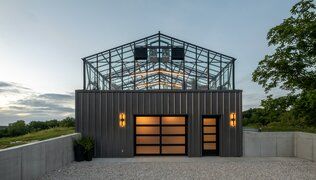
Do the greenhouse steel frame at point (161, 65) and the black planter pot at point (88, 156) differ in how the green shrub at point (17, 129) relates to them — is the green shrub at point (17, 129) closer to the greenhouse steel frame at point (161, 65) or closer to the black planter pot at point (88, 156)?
the greenhouse steel frame at point (161, 65)

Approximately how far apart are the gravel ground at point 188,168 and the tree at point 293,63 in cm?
230

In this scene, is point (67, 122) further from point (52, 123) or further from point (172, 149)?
point (172, 149)

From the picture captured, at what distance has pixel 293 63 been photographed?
1334 centimetres

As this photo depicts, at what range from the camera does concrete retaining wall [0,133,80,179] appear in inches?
269

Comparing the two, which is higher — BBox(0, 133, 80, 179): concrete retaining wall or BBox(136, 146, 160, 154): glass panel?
BBox(0, 133, 80, 179): concrete retaining wall

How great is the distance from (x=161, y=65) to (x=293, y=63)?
616 cm

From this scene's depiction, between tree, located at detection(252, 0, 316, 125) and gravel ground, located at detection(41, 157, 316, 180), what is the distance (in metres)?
2.30

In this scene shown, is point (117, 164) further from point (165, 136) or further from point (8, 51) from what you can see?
point (8, 51)

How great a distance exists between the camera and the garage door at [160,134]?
13484 millimetres

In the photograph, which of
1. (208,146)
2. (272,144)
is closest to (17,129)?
(208,146)

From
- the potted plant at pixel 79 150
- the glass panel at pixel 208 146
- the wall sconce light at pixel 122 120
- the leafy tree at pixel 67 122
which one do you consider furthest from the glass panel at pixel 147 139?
the leafy tree at pixel 67 122

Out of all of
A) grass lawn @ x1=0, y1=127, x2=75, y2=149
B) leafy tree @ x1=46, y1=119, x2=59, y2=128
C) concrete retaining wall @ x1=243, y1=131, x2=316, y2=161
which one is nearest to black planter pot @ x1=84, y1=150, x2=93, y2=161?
concrete retaining wall @ x1=243, y1=131, x2=316, y2=161

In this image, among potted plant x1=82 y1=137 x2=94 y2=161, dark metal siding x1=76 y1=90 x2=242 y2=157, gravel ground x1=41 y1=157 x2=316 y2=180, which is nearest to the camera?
gravel ground x1=41 y1=157 x2=316 y2=180

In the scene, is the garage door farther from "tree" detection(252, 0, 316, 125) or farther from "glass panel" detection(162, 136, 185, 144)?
"tree" detection(252, 0, 316, 125)
